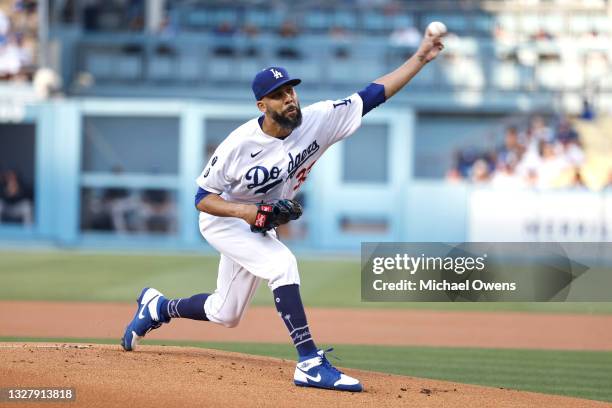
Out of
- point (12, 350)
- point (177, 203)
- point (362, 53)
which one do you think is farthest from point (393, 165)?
point (12, 350)

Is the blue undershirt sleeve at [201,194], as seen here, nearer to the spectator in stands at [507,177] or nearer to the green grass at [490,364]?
the green grass at [490,364]

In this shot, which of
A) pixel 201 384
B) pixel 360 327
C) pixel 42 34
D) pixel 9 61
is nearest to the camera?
pixel 201 384

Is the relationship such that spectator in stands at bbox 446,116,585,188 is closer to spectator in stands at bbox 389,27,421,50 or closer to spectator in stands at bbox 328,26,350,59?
spectator in stands at bbox 389,27,421,50

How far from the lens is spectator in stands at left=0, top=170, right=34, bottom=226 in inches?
787

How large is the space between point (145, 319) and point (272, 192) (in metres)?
1.25

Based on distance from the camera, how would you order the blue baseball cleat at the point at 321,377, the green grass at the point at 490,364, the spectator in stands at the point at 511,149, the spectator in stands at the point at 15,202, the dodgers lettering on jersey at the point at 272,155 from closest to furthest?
the blue baseball cleat at the point at 321,377
the dodgers lettering on jersey at the point at 272,155
the green grass at the point at 490,364
the spectator in stands at the point at 511,149
the spectator in stands at the point at 15,202

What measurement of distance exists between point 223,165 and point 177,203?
555 inches

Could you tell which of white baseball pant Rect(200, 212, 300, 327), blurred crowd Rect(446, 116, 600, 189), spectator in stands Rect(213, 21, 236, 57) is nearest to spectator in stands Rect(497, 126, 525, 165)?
blurred crowd Rect(446, 116, 600, 189)

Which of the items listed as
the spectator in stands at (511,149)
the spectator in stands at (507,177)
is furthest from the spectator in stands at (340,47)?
the spectator in stands at (507,177)

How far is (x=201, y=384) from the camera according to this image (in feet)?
Answer: 18.0

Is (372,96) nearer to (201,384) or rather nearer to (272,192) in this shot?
(272,192)

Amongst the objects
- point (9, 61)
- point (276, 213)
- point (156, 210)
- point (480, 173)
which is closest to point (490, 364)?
point (276, 213)

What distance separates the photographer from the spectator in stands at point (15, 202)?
19984 millimetres

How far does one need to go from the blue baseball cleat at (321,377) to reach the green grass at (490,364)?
1434 millimetres
